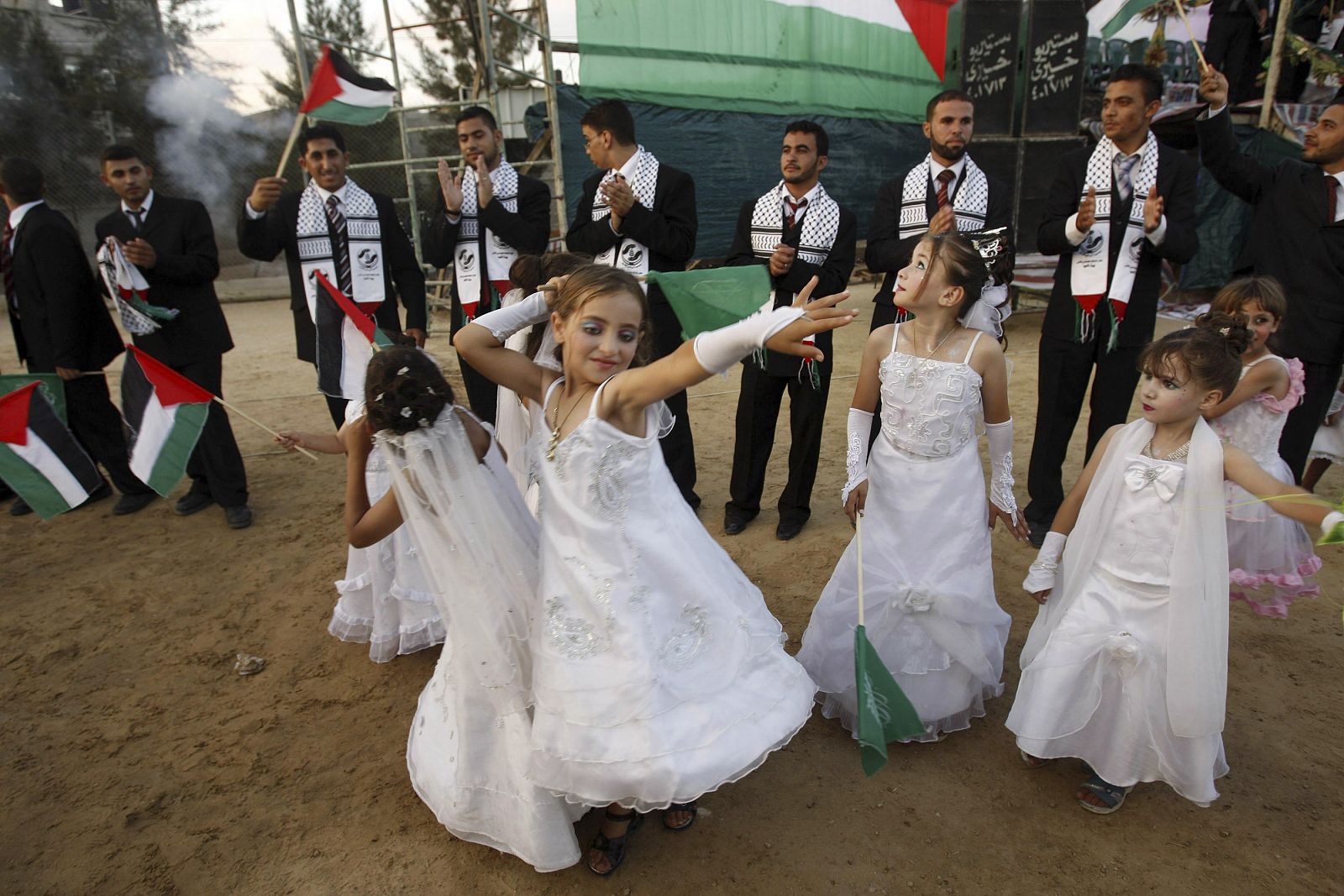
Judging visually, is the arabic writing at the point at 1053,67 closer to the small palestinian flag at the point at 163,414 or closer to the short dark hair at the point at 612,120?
the short dark hair at the point at 612,120

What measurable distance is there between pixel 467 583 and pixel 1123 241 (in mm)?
3660

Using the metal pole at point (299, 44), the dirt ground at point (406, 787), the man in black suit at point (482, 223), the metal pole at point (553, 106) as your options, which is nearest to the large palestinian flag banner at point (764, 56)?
the metal pole at point (553, 106)

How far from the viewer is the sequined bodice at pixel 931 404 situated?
9.14 feet

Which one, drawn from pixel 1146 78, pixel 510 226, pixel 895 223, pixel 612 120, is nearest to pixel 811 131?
pixel 895 223

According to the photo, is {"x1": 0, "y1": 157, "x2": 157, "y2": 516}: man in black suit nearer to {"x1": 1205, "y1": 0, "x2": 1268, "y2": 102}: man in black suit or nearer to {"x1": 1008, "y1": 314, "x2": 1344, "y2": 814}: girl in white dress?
{"x1": 1008, "y1": 314, "x2": 1344, "y2": 814}: girl in white dress

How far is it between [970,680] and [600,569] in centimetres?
155

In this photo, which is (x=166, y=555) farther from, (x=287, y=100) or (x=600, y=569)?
(x=287, y=100)

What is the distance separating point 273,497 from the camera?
5.34m

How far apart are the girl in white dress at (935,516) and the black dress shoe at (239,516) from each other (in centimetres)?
370

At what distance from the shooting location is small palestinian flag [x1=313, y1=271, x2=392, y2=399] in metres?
3.31

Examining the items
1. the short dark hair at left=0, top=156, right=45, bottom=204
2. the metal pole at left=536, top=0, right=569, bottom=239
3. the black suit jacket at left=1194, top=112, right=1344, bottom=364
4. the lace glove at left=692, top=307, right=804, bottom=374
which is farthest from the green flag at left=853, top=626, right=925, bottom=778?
the metal pole at left=536, top=0, right=569, bottom=239

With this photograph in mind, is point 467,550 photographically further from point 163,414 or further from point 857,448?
point 163,414

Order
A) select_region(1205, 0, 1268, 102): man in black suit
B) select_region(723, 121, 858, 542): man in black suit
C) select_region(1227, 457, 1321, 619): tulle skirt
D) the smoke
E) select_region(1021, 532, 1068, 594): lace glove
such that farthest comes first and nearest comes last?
the smoke
select_region(1205, 0, 1268, 102): man in black suit
select_region(723, 121, 858, 542): man in black suit
select_region(1227, 457, 1321, 619): tulle skirt
select_region(1021, 532, 1068, 594): lace glove

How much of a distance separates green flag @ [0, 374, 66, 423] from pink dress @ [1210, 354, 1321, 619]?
17.2ft
